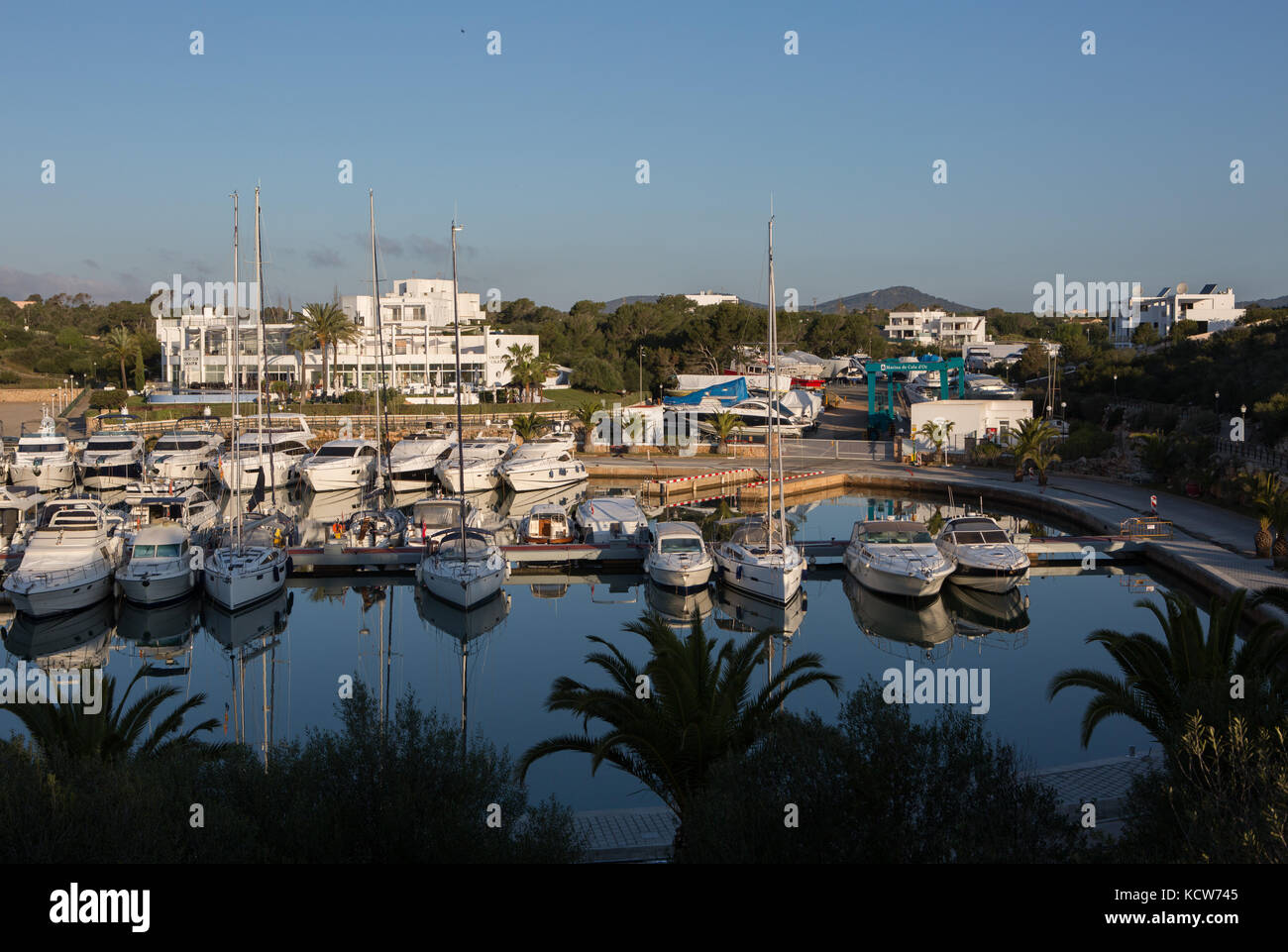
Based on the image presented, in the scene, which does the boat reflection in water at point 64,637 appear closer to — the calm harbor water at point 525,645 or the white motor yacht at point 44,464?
the calm harbor water at point 525,645

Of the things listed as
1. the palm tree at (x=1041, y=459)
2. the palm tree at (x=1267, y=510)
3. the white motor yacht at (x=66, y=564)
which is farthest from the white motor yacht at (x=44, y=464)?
the palm tree at (x=1267, y=510)

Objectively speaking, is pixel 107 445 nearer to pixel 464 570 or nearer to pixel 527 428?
pixel 527 428

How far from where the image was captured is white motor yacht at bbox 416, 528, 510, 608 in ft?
88.1

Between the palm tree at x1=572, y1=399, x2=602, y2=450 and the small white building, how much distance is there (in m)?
15.4

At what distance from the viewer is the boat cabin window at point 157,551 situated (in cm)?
2750

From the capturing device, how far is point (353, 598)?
97.0 feet

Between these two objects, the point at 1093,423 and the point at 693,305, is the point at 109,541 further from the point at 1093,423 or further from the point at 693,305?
the point at 693,305

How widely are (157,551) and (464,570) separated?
307 inches

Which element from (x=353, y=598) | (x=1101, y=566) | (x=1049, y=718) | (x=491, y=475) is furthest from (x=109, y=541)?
(x=1101, y=566)

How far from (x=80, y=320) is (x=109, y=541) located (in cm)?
9672

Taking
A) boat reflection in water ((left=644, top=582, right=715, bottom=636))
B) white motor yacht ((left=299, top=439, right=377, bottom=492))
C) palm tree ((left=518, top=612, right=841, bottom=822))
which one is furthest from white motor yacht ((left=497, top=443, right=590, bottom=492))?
palm tree ((left=518, top=612, right=841, bottom=822))

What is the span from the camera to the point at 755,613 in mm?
26938

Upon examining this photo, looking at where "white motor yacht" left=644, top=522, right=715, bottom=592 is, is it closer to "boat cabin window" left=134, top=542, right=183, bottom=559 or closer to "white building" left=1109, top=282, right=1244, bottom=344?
"boat cabin window" left=134, top=542, right=183, bottom=559
